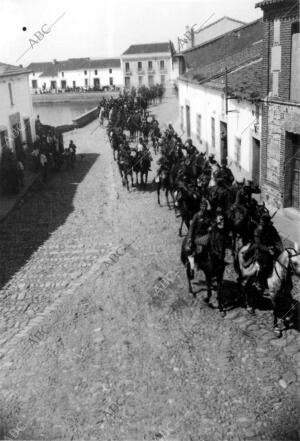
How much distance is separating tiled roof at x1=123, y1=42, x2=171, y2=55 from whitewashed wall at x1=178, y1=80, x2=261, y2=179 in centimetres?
5488

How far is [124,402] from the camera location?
6.84m

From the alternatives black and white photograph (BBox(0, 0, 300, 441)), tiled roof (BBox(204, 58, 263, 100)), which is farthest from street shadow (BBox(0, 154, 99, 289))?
tiled roof (BBox(204, 58, 263, 100))

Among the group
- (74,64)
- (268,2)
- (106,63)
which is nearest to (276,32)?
(268,2)

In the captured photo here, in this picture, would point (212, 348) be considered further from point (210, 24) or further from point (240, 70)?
point (210, 24)

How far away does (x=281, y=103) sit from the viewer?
44.2 ft

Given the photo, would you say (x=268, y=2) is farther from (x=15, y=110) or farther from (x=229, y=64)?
(x=15, y=110)

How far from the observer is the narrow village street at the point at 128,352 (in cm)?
646

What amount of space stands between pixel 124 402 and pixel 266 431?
198 centimetres

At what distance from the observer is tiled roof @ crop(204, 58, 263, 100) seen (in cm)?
1716

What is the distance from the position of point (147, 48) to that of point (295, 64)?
7559 cm

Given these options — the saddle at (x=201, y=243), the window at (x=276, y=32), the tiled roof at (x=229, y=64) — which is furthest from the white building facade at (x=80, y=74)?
the saddle at (x=201, y=243)

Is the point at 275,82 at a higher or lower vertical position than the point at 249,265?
higher

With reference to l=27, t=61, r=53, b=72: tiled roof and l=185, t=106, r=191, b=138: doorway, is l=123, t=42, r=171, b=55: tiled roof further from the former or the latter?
l=185, t=106, r=191, b=138: doorway

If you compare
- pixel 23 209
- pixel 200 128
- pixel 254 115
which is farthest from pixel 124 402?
pixel 200 128
